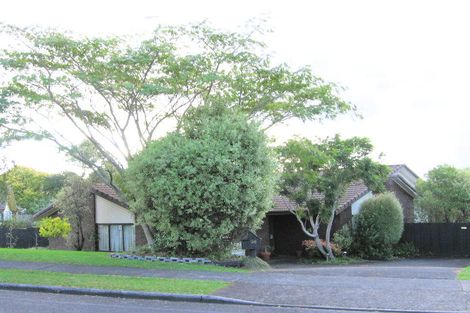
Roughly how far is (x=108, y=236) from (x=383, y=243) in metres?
14.6

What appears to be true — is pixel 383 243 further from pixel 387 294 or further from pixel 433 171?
pixel 387 294

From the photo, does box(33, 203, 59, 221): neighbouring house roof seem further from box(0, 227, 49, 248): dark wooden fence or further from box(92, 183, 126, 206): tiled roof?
box(92, 183, 126, 206): tiled roof

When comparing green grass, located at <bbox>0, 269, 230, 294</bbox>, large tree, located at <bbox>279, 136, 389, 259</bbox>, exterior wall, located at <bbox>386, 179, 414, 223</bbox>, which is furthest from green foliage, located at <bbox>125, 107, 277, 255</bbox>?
exterior wall, located at <bbox>386, 179, 414, 223</bbox>

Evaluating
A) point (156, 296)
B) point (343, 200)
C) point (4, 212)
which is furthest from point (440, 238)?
point (4, 212)

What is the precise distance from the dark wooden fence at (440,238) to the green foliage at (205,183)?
14.1 metres

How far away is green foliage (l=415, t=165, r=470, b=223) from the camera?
26984mm

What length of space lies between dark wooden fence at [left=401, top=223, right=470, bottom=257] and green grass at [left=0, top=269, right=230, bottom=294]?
60.9ft

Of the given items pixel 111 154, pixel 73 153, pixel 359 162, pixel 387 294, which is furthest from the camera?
pixel 359 162

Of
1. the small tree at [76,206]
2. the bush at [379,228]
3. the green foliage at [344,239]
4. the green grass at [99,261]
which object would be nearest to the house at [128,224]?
the small tree at [76,206]

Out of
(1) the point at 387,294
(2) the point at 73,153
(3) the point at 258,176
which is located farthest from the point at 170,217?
(1) the point at 387,294

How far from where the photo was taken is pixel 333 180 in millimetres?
24562

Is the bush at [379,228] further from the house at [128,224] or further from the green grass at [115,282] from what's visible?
the green grass at [115,282]

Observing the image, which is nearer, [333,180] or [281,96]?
[281,96]

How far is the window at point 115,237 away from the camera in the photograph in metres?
28.8
